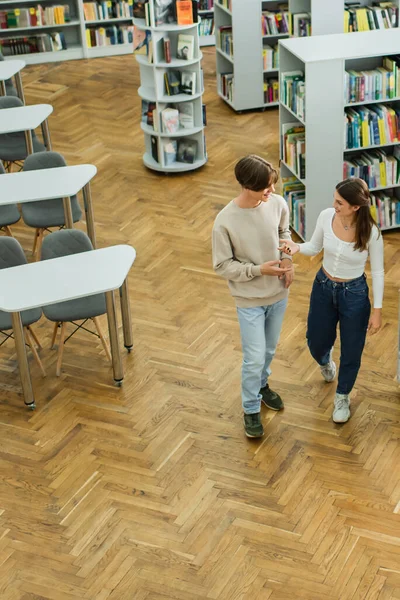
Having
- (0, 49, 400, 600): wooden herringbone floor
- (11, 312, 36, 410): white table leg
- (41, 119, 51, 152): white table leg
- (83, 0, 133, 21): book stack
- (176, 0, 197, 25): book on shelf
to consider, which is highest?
(176, 0, 197, 25): book on shelf

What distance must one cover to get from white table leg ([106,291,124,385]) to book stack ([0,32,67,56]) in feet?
25.1

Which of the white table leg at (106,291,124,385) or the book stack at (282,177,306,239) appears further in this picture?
the book stack at (282,177,306,239)

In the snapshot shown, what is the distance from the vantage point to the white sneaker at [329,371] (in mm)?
5984

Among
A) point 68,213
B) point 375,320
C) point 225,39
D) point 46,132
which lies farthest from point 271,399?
point 225,39

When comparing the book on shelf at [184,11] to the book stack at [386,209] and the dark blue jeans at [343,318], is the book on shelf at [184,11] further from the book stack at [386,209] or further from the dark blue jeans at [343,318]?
the dark blue jeans at [343,318]

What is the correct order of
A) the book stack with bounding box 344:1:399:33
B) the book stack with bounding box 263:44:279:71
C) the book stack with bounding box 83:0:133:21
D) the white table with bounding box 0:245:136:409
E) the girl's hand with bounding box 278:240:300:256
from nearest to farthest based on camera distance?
the girl's hand with bounding box 278:240:300:256, the white table with bounding box 0:245:136:409, the book stack with bounding box 344:1:399:33, the book stack with bounding box 263:44:279:71, the book stack with bounding box 83:0:133:21

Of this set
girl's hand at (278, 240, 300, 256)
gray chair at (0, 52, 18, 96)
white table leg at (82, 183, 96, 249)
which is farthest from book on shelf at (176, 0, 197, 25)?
girl's hand at (278, 240, 300, 256)

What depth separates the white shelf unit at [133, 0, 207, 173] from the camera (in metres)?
8.48

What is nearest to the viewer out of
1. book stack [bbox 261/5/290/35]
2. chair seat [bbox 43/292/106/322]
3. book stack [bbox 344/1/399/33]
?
chair seat [bbox 43/292/106/322]

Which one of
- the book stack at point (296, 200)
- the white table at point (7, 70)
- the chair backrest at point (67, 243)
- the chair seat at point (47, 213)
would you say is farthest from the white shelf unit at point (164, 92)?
the chair backrest at point (67, 243)

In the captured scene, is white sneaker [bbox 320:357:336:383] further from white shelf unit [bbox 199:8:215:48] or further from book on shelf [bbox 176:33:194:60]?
white shelf unit [bbox 199:8:215:48]

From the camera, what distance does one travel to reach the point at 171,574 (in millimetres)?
4699

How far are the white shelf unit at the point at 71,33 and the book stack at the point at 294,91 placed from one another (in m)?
5.69

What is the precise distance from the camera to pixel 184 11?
830 cm
